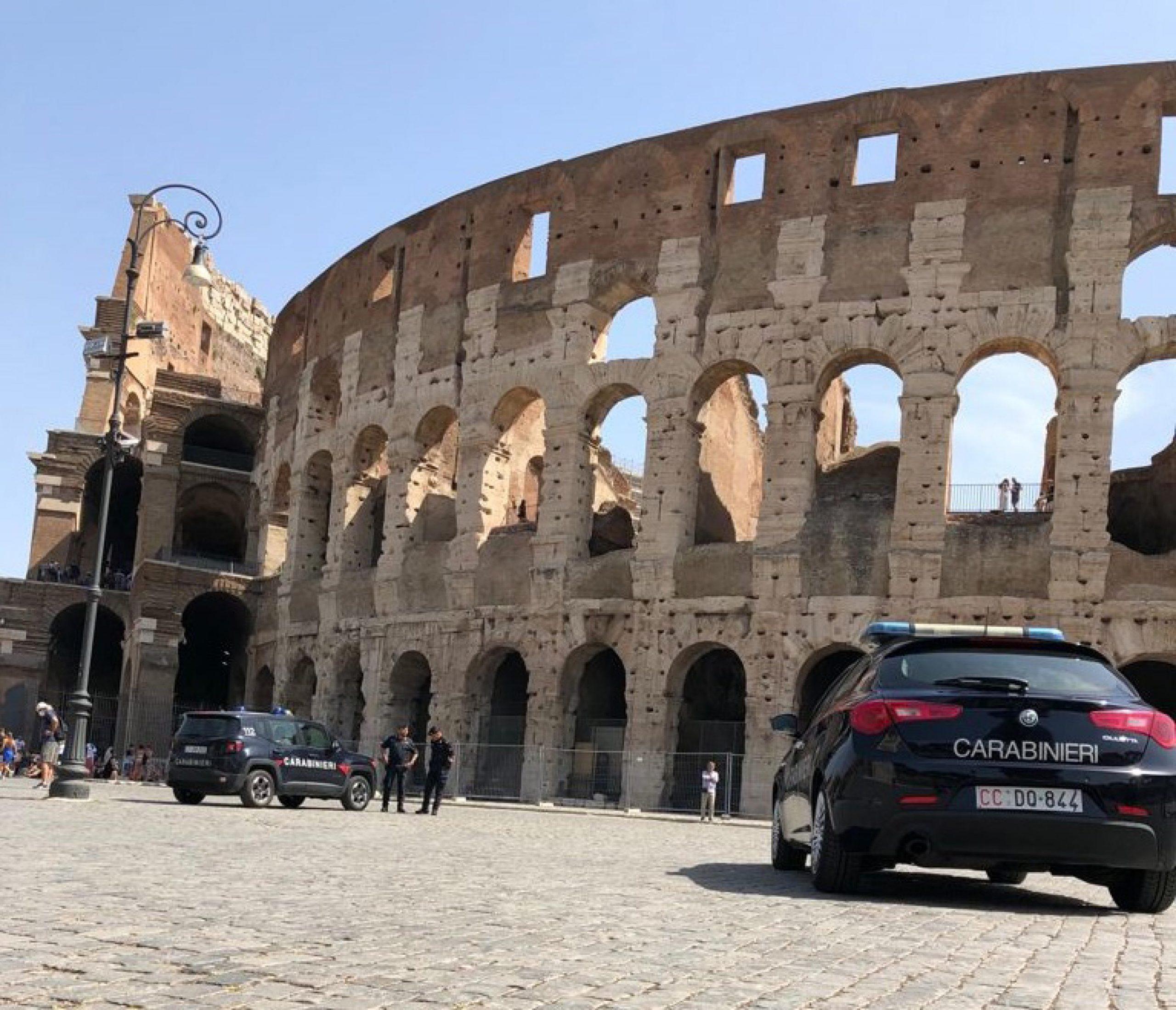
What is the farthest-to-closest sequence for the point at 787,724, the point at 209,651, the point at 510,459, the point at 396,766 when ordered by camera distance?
the point at 209,651
the point at 510,459
the point at 396,766
the point at 787,724

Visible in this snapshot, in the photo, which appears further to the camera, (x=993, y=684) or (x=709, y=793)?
(x=709, y=793)

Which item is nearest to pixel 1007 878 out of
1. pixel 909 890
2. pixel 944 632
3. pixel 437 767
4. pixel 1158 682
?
pixel 909 890

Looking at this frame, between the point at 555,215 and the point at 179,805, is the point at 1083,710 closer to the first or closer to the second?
the point at 179,805

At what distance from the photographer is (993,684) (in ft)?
25.8

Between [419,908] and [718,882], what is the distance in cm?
253

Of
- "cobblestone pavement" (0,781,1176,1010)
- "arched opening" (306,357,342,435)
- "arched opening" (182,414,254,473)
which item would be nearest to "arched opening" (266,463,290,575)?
"arched opening" (306,357,342,435)

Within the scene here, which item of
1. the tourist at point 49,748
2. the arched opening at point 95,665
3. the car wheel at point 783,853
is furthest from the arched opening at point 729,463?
the car wheel at point 783,853

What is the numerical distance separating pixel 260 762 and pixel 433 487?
12.9m

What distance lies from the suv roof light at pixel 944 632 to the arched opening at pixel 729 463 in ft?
62.2

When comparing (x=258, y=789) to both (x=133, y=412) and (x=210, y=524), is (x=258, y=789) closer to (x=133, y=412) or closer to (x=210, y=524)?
(x=210, y=524)

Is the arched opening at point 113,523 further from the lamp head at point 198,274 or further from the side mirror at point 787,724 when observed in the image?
the side mirror at point 787,724

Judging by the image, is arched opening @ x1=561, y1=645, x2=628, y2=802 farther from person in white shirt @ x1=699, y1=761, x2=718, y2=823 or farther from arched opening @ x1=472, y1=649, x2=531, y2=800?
person in white shirt @ x1=699, y1=761, x2=718, y2=823

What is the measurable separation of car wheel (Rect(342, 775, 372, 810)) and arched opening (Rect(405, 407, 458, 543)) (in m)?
10.0

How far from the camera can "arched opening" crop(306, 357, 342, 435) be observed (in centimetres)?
3634
